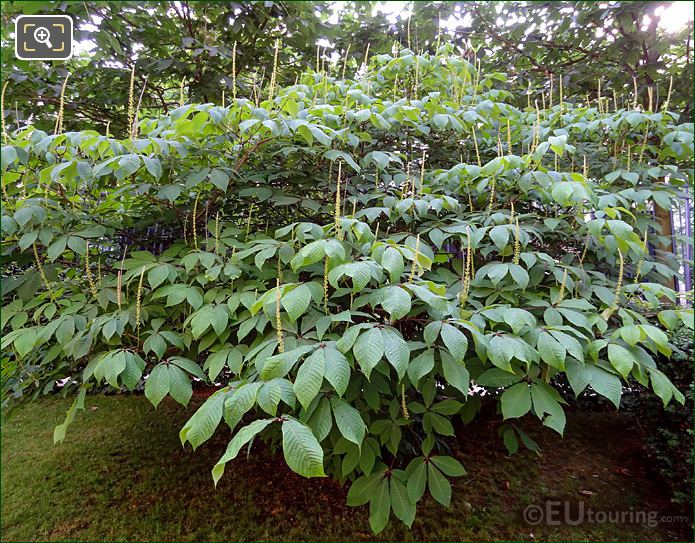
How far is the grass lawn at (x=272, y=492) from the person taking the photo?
2281 millimetres

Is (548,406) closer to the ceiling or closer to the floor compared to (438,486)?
closer to the ceiling

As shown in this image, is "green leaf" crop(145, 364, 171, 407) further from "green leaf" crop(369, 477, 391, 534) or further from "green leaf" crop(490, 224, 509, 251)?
"green leaf" crop(490, 224, 509, 251)

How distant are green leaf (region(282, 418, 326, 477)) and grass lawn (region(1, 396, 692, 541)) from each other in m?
1.51

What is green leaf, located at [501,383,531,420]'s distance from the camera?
1.46 meters

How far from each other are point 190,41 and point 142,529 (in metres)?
3.30

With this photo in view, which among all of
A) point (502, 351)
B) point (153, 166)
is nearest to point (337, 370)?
point (502, 351)

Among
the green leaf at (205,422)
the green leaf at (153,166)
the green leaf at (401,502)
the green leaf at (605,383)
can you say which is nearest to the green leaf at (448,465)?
the green leaf at (401,502)

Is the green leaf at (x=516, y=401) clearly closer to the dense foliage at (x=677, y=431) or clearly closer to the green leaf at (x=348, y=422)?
the green leaf at (x=348, y=422)

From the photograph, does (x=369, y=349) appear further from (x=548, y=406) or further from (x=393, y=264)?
(x=548, y=406)

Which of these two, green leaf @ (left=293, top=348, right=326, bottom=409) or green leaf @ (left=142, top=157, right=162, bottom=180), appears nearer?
green leaf @ (left=293, top=348, right=326, bottom=409)

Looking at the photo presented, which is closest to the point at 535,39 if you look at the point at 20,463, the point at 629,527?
the point at 629,527

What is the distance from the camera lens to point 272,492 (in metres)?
2.62

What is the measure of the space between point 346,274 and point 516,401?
0.75 metres

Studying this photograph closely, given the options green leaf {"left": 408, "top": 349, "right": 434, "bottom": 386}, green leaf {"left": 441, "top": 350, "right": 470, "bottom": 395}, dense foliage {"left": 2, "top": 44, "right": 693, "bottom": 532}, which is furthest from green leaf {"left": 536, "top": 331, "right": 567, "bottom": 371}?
green leaf {"left": 408, "top": 349, "right": 434, "bottom": 386}
